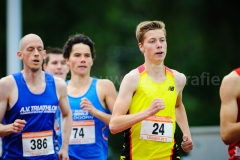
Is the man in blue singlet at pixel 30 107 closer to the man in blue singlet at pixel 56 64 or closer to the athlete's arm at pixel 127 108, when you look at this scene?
the athlete's arm at pixel 127 108

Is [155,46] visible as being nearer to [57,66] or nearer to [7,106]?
[7,106]

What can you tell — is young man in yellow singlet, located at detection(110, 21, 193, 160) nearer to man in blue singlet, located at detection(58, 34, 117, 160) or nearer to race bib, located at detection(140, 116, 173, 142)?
race bib, located at detection(140, 116, 173, 142)

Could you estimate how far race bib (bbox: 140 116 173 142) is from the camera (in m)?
6.08

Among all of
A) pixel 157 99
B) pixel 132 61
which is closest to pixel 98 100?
pixel 157 99

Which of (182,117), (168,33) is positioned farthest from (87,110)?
(168,33)

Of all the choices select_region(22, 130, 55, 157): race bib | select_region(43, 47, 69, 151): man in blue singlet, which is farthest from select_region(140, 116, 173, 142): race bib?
select_region(43, 47, 69, 151): man in blue singlet

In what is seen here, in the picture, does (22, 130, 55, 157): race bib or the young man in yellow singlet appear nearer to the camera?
the young man in yellow singlet

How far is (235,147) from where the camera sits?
240 inches

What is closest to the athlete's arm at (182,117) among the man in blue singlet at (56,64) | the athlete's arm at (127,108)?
the athlete's arm at (127,108)

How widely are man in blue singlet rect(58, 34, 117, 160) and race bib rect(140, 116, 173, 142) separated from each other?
1330 millimetres

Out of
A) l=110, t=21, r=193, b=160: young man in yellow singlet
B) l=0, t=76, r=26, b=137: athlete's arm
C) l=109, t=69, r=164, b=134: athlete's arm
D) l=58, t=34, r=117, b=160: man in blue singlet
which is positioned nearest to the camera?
l=109, t=69, r=164, b=134: athlete's arm

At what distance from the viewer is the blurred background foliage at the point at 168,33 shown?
1875 centimetres

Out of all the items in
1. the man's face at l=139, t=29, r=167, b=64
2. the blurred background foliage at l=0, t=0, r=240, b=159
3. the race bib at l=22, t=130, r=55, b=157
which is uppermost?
the blurred background foliage at l=0, t=0, r=240, b=159

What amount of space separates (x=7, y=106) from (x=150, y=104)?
1.61 meters
